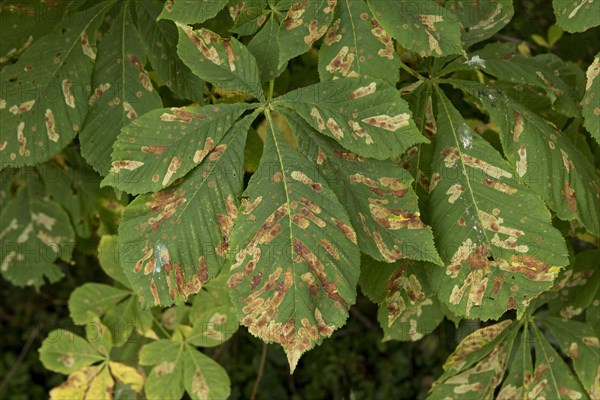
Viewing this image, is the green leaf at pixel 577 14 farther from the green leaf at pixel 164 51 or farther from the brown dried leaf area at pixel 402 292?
the green leaf at pixel 164 51

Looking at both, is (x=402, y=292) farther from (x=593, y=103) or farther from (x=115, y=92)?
(x=115, y=92)

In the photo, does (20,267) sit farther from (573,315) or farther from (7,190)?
(573,315)

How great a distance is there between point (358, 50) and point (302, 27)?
5.1 inches

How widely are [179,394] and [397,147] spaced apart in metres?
1.25

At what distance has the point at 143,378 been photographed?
7.56 ft

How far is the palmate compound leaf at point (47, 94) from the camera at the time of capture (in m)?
1.61

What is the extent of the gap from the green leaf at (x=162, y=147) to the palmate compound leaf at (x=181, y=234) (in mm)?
38

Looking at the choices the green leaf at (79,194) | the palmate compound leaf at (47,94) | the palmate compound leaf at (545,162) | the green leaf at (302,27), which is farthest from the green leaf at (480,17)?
the green leaf at (79,194)

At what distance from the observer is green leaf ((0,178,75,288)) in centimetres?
257

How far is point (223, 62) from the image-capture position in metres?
1.41

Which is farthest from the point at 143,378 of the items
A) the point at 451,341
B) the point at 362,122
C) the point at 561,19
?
the point at 451,341

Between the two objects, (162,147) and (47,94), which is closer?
(162,147)

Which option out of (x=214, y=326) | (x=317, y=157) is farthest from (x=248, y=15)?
(x=214, y=326)

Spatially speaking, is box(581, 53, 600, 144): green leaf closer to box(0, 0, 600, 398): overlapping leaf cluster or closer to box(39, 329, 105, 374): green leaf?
box(0, 0, 600, 398): overlapping leaf cluster
